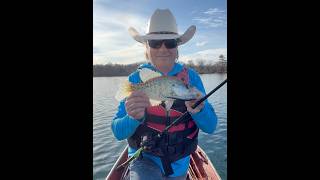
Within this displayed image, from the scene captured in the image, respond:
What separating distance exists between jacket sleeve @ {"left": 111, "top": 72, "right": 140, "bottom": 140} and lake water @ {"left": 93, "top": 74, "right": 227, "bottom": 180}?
0.40ft

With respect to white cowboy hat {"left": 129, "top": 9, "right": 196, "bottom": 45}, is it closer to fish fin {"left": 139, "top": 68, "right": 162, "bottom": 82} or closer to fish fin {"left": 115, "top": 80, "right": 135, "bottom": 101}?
fish fin {"left": 139, "top": 68, "right": 162, "bottom": 82}

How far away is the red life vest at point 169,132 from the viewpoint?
8.56 feet

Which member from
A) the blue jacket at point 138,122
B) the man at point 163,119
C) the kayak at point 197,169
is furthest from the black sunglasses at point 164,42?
the kayak at point 197,169

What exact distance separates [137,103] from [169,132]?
1.60 feet

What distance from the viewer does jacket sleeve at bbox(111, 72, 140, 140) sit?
250cm

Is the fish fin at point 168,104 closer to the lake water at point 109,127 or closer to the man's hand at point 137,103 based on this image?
the man's hand at point 137,103

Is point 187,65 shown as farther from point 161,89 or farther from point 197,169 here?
point 197,169

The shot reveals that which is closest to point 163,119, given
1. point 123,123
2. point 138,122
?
point 138,122

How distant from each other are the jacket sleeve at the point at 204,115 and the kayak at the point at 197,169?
752 mm
